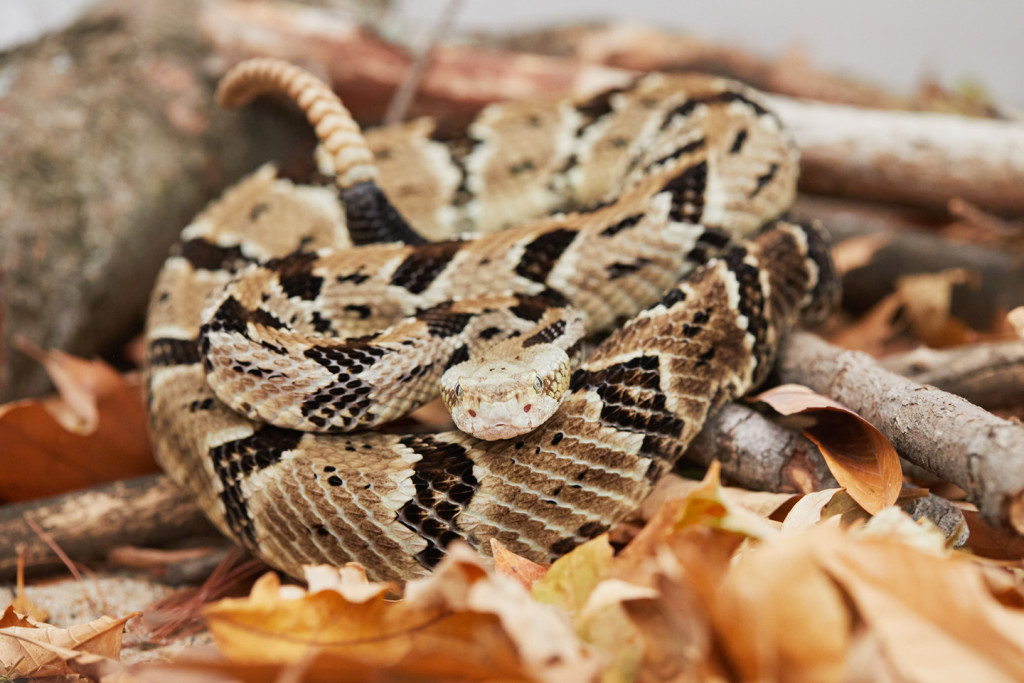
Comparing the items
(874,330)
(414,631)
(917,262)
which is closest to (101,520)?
(414,631)

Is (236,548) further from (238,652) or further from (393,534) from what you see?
(238,652)

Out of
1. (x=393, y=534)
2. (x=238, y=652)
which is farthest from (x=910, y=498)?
(x=238, y=652)

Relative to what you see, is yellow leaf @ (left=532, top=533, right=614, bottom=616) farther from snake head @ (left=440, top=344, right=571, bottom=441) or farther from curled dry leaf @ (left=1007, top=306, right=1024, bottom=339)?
curled dry leaf @ (left=1007, top=306, right=1024, bottom=339)

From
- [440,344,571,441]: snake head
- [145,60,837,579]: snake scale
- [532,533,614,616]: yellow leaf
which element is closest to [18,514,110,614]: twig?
[145,60,837,579]: snake scale

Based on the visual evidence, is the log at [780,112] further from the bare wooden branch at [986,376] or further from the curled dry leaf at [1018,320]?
the curled dry leaf at [1018,320]

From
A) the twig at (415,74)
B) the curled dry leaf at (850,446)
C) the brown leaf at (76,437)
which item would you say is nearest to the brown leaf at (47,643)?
the brown leaf at (76,437)

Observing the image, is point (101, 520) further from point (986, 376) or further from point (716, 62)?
point (716, 62)

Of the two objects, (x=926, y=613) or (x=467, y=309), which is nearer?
(x=926, y=613)

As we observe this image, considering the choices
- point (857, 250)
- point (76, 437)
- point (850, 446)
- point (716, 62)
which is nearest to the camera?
point (850, 446)
